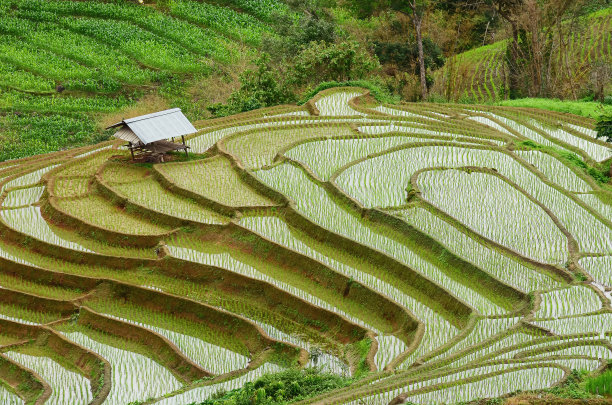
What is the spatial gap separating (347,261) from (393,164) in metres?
3.60

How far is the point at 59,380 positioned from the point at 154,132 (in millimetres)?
5870

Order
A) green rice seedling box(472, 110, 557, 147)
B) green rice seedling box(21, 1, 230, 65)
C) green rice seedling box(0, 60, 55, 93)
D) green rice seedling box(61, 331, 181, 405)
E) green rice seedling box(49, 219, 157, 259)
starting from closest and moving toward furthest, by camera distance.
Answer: green rice seedling box(61, 331, 181, 405)
green rice seedling box(49, 219, 157, 259)
green rice seedling box(472, 110, 557, 147)
green rice seedling box(0, 60, 55, 93)
green rice seedling box(21, 1, 230, 65)

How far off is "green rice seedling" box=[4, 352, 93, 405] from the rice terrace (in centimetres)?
3

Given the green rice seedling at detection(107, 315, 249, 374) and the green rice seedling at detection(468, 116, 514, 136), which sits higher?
the green rice seedling at detection(468, 116, 514, 136)

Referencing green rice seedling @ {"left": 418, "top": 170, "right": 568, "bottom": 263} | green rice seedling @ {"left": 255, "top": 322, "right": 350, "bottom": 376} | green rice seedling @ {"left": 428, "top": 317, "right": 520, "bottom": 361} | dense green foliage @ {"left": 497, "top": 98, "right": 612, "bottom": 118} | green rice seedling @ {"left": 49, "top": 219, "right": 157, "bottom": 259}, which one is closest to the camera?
green rice seedling @ {"left": 428, "top": 317, "right": 520, "bottom": 361}

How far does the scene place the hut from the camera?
49.8 ft

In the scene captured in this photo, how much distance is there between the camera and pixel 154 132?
50.1 feet

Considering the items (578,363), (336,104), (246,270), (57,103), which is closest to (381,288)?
(246,270)

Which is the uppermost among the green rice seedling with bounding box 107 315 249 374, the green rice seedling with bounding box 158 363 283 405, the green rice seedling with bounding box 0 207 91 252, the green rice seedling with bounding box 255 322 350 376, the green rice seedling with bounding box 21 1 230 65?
the green rice seedling with bounding box 21 1 230 65

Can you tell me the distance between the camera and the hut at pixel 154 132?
49.8ft

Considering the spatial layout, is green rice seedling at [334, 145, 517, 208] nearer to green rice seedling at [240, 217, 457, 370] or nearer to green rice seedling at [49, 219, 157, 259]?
green rice seedling at [240, 217, 457, 370]

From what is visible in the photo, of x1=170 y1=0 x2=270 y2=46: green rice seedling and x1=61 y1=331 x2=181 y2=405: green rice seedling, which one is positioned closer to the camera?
x1=61 y1=331 x2=181 y2=405: green rice seedling

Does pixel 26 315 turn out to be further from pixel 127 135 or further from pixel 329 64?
pixel 329 64

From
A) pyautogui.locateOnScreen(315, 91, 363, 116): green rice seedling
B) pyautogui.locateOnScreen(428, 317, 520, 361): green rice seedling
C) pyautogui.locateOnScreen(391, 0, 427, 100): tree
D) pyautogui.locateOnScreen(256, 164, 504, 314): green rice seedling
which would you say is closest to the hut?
pyautogui.locateOnScreen(256, 164, 504, 314): green rice seedling
